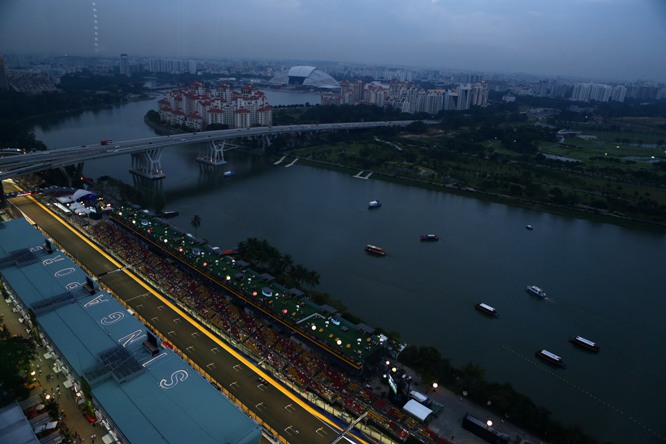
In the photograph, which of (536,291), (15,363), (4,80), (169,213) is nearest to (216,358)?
(15,363)

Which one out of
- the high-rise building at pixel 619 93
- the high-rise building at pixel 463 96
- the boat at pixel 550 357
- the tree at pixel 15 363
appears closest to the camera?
the tree at pixel 15 363

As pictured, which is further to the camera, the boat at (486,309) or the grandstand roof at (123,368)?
the boat at (486,309)

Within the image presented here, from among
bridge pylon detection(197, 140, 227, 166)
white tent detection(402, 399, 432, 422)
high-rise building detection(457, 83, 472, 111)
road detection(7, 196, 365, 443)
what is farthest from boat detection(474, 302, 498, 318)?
high-rise building detection(457, 83, 472, 111)

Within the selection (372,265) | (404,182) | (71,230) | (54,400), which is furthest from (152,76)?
(54,400)

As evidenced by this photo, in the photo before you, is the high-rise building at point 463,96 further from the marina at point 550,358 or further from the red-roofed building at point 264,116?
the marina at point 550,358

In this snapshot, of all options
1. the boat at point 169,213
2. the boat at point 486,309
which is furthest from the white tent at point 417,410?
the boat at point 169,213

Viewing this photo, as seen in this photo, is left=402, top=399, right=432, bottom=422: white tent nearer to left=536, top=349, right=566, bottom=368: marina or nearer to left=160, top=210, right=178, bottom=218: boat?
left=536, top=349, right=566, bottom=368: marina
